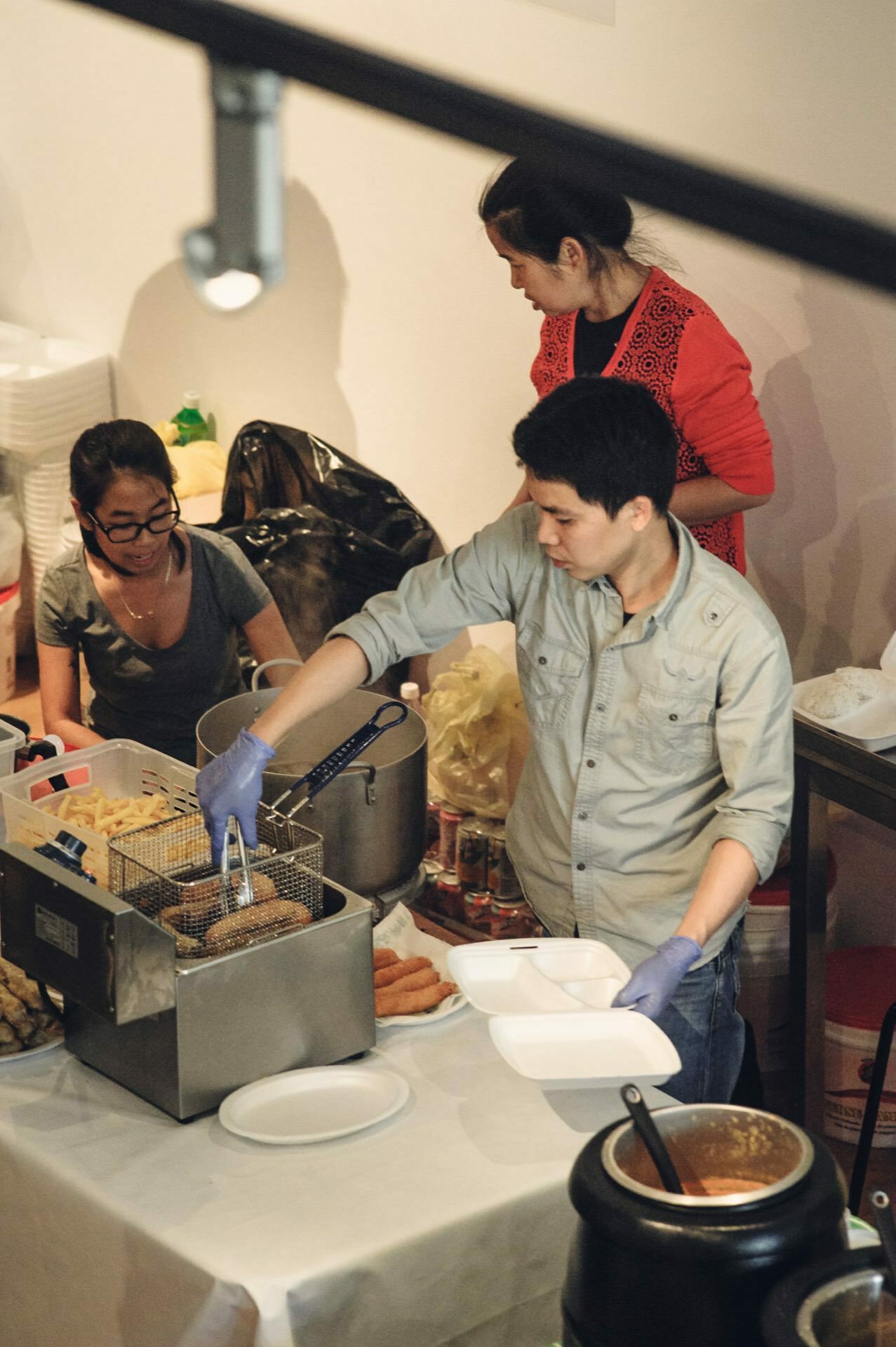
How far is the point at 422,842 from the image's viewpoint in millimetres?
2650

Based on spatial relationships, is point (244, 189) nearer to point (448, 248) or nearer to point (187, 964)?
point (187, 964)

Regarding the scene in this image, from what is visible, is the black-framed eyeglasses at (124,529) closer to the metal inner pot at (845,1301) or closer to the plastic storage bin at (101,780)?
the plastic storage bin at (101,780)

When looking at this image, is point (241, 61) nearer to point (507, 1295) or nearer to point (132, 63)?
point (507, 1295)

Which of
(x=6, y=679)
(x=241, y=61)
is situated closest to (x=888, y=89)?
(x=241, y=61)

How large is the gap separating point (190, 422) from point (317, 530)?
1079 millimetres

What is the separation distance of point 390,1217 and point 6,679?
12.6 feet

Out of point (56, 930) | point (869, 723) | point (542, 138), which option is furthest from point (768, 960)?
point (542, 138)

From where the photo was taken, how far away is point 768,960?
318 centimetres

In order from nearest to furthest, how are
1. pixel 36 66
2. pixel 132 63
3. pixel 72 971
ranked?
pixel 72 971, pixel 132 63, pixel 36 66

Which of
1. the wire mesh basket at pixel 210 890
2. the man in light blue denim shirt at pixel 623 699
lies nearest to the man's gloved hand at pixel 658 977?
the man in light blue denim shirt at pixel 623 699

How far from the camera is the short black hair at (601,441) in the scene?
1984 millimetres

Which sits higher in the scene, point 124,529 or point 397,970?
point 124,529

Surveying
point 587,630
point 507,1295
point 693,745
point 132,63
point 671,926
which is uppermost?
point 132,63

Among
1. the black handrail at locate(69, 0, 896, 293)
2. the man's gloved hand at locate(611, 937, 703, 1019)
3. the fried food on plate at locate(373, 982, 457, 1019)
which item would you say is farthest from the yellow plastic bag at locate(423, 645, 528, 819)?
the black handrail at locate(69, 0, 896, 293)
